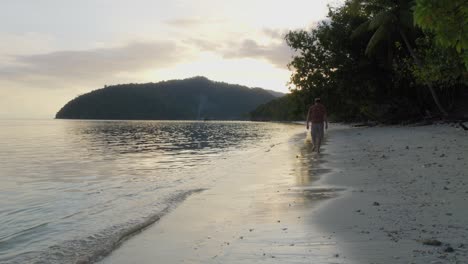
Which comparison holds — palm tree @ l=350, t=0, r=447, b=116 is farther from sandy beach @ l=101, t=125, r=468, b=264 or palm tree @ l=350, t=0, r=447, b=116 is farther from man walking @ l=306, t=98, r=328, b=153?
sandy beach @ l=101, t=125, r=468, b=264

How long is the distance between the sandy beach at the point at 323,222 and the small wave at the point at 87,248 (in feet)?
0.84

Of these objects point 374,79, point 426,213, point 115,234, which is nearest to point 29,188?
point 115,234

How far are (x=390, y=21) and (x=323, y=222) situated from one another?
91.6 ft

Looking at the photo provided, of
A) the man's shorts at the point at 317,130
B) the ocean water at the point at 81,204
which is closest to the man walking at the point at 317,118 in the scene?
the man's shorts at the point at 317,130

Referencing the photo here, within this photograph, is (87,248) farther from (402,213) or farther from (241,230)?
(402,213)

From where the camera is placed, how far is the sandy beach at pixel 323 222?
15.3ft

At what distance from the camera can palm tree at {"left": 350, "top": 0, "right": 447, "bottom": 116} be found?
97.1 ft

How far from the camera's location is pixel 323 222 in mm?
6102

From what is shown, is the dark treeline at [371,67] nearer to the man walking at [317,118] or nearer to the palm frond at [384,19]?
the palm frond at [384,19]

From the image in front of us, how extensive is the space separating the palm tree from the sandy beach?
2162 centimetres

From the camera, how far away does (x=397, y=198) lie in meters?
7.21

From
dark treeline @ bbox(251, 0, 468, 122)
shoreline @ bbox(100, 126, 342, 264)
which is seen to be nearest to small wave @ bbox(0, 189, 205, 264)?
shoreline @ bbox(100, 126, 342, 264)

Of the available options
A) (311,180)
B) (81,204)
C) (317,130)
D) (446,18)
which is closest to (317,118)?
(317,130)

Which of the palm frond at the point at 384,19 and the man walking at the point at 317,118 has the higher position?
the palm frond at the point at 384,19
